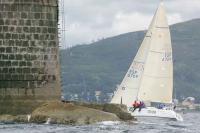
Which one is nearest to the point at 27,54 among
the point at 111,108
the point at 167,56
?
the point at 111,108

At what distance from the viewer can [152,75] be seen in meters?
63.5

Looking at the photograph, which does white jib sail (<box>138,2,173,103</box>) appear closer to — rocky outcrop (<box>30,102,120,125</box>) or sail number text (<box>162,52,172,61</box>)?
sail number text (<box>162,52,172,61</box>)

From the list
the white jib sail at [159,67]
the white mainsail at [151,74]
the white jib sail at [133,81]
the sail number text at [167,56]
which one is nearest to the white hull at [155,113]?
the white jib sail at [159,67]

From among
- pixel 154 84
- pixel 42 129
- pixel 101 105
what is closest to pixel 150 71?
pixel 154 84

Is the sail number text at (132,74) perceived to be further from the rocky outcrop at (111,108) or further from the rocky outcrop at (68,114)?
the rocky outcrop at (68,114)

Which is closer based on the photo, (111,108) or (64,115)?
(64,115)

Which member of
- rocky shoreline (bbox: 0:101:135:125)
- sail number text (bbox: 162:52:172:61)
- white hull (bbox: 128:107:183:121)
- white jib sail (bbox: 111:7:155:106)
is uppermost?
sail number text (bbox: 162:52:172:61)

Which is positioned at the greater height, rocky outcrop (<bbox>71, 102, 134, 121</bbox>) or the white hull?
rocky outcrop (<bbox>71, 102, 134, 121</bbox>)

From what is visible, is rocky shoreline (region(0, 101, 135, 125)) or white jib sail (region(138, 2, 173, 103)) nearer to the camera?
rocky shoreline (region(0, 101, 135, 125))

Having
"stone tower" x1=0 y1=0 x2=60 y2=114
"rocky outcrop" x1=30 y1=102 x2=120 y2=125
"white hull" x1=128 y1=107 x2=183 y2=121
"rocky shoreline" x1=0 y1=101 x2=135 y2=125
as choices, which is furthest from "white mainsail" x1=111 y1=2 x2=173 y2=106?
"rocky outcrop" x1=30 y1=102 x2=120 y2=125

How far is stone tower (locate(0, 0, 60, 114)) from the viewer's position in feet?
115

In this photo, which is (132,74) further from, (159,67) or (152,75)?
(159,67)

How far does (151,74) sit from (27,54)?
2941cm

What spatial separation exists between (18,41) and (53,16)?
1998 millimetres
